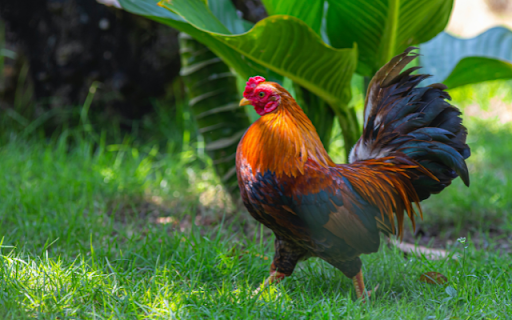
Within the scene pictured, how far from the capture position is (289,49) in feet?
8.55

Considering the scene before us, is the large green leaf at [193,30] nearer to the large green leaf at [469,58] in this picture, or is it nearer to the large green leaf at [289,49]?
the large green leaf at [289,49]

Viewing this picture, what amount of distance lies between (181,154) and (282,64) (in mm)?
2140

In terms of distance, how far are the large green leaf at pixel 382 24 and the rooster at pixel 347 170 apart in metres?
0.53

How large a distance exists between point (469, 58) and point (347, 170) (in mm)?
1274

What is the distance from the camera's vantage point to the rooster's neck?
217 cm

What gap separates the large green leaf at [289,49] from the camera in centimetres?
244

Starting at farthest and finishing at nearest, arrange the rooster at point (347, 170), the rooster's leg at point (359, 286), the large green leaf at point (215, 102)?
the large green leaf at point (215, 102)
the rooster's leg at point (359, 286)
the rooster at point (347, 170)

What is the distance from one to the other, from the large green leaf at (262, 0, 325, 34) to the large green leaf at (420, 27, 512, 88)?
2.61 ft

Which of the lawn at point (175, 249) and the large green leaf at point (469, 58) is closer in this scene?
the lawn at point (175, 249)

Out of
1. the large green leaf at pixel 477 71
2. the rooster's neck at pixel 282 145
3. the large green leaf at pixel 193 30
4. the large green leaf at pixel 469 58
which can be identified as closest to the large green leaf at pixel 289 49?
the large green leaf at pixel 193 30

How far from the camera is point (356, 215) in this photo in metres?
2.19

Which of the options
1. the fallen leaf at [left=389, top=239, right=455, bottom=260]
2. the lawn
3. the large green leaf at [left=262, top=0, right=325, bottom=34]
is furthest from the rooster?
the large green leaf at [left=262, top=0, right=325, bottom=34]

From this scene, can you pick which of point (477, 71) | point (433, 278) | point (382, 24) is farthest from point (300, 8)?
A: point (433, 278)

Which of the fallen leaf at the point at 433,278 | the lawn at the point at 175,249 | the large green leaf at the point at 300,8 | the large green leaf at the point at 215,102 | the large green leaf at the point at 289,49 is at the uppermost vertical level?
the large green leaf at the point at 300,8
